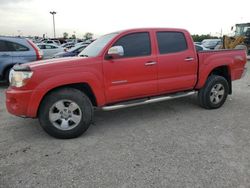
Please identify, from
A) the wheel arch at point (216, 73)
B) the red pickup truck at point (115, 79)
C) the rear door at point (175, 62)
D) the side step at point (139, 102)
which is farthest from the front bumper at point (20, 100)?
the wheel arch at point (216, 73)

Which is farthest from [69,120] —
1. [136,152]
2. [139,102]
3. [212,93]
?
[212,93]

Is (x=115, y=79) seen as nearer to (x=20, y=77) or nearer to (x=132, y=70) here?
(x=132, y=70)

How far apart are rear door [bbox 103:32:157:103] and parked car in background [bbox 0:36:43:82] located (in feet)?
17.4

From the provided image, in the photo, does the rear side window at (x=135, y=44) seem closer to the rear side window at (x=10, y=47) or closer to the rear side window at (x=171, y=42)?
the rear side window at (x=171, y=42)

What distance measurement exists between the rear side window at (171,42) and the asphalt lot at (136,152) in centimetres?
140

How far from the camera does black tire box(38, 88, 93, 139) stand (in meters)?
3.94

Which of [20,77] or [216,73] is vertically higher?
[20,77]

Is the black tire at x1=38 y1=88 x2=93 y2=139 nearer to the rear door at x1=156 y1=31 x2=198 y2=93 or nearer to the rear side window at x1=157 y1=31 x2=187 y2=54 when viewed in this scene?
the rear door at x1=156 y1=31 x2=198 y2=93

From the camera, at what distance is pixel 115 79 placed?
4.34m

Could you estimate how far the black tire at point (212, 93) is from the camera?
217 inches

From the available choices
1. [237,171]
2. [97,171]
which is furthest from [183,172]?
[97,171]

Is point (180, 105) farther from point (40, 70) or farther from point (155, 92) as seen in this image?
point (40, 70)

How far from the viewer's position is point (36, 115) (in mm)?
3949

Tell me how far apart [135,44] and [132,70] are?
53 cm
